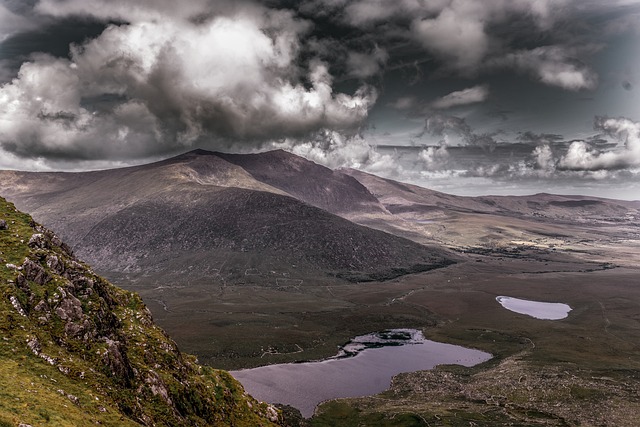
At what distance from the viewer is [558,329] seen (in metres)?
200

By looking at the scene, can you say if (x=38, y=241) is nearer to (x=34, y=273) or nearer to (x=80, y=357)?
(x=34, y=273)

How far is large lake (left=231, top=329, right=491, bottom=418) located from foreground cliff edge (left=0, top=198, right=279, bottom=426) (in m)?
67.7

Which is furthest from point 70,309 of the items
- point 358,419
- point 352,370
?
point 352,370

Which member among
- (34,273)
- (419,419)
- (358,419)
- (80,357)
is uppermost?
(34,273)

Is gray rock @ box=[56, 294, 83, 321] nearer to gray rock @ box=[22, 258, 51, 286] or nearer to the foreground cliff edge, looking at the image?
the foreground cliff edge

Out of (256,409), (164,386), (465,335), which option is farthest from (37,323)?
(465,335)

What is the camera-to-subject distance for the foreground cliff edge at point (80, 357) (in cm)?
2928

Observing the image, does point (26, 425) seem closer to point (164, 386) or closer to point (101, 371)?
point (101, 371)

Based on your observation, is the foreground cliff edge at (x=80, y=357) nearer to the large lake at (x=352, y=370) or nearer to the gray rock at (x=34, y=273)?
the gray rock at (x=34, y=273)

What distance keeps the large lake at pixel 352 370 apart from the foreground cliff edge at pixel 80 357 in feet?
222

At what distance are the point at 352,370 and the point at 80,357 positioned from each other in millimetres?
125386

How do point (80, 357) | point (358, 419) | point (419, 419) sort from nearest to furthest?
point (80, 357) < point (419, 419) < point (358, 419)

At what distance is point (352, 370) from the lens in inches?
5851

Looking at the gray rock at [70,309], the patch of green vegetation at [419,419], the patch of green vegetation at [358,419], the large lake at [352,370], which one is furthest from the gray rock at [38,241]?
the large lake at [352,370]
